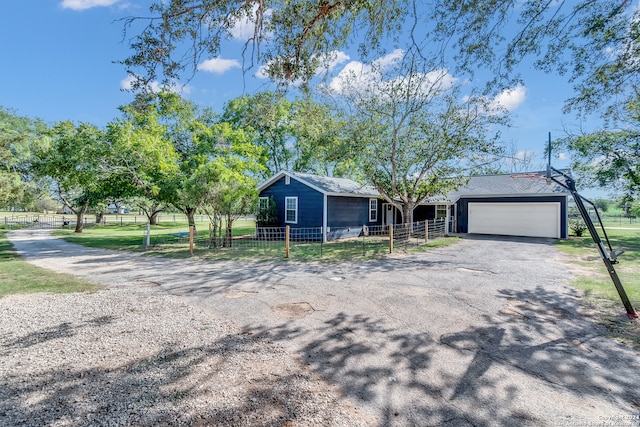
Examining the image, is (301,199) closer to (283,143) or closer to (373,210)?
(373,210)

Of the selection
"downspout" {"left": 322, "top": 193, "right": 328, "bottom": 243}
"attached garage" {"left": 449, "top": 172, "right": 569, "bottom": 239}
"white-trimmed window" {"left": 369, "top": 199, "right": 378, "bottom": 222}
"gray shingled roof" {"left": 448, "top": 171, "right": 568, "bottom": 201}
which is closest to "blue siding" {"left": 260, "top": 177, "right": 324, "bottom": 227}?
"downspout" {"left": 322, "top": 193, "right": 328, "bottom": 243}

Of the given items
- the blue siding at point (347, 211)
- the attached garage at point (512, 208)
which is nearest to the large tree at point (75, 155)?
the blue siding at point (347, 211)

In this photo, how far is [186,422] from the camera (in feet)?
7.77

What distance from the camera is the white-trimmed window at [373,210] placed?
1962cm

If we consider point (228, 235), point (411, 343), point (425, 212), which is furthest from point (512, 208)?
point (411, 343)

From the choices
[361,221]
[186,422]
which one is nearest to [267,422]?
[186,422]

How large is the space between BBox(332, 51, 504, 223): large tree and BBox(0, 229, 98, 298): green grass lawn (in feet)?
37.3

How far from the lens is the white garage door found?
17.0 metres

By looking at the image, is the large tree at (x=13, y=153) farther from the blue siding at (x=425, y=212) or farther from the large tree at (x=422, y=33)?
the blue siding at (x=425, y=212)

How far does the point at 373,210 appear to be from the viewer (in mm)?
19906

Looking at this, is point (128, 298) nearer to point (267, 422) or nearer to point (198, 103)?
point (267, 422)

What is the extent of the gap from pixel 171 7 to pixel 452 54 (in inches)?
194

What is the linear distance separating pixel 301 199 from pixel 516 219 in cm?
1265

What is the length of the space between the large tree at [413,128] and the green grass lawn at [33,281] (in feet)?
37.3
